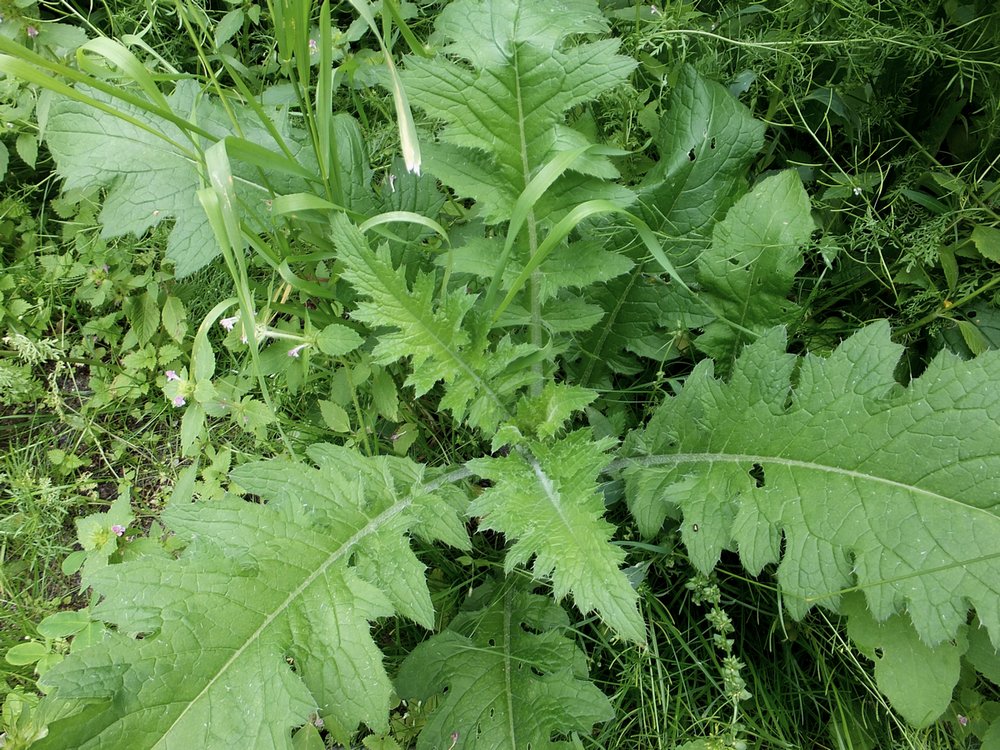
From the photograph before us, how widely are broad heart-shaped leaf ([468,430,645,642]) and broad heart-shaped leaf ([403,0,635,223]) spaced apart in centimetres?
64

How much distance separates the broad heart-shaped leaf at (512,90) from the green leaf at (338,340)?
538 mm

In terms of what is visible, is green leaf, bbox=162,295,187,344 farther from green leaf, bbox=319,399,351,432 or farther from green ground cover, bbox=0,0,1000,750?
green leaf, bbox=319,399,351,432

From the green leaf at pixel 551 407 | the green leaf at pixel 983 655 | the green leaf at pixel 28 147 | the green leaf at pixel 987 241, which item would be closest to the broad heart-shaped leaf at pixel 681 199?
the green leaf at pixel 551 407

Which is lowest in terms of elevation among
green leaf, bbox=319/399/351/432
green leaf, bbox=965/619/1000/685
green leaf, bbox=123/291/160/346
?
green leaf, bbox=965/619/1000/685

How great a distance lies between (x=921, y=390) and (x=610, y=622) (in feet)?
2.82

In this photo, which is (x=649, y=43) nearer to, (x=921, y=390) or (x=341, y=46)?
(x=341, y=46)

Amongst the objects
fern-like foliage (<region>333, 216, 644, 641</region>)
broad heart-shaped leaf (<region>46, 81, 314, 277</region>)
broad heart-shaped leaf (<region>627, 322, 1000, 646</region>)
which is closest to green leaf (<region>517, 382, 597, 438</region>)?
fern-like foliage (<region>333, 216, 644, 641</region>)

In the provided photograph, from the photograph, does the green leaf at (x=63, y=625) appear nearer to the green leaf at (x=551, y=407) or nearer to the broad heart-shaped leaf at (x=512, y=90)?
the green leaf at (x=551, y=407)

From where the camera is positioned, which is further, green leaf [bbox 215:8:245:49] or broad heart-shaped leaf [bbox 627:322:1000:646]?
green leaf [bbox 215:8:245:49]

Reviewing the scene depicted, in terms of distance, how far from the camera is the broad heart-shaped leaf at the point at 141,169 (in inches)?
75.1

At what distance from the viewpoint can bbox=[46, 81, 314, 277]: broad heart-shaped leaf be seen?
1.91m

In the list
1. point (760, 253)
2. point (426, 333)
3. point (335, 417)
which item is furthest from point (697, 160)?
point (335, 417)

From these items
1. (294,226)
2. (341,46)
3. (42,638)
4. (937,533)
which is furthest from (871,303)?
(42,638)

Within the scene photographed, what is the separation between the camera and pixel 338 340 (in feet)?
6.63
